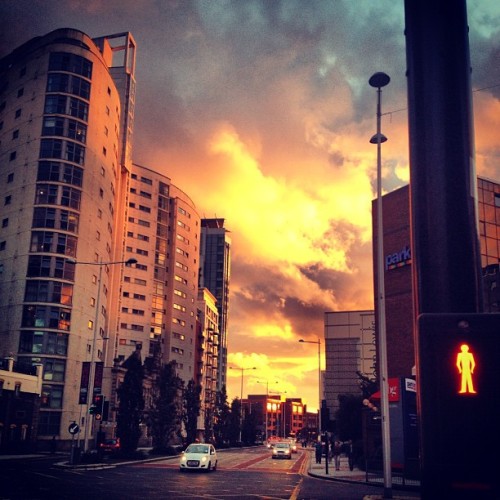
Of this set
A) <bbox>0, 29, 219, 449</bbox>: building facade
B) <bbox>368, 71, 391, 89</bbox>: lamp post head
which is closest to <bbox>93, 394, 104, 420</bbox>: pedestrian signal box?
<bbox>0, 29, 219, 449</bbox>: building facade

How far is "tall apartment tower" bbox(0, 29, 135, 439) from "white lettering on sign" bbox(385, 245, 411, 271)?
3561cm

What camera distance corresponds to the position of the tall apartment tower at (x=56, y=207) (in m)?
73.6

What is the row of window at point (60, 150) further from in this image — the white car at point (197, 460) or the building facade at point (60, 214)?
the white car at point (197, 460)

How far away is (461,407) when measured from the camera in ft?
14.0

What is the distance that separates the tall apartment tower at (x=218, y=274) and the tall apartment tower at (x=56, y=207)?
94.2 meters

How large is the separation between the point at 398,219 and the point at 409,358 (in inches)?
560

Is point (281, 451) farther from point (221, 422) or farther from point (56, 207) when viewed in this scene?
point (56, 207)

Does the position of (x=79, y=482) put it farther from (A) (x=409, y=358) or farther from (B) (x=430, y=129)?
(A) (x=409, y=358)

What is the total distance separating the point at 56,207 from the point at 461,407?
79.4 m

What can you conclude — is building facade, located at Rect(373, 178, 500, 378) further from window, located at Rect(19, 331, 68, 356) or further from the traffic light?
window, located at Rect(19, 331, 68, 356)

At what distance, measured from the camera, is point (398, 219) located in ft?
200

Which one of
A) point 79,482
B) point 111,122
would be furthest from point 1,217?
point 79,482

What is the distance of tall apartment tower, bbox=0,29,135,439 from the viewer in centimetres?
7362

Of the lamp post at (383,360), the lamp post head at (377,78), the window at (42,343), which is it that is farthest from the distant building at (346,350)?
the lamp post head at (377,78)
